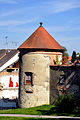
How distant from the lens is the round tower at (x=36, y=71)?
26.4 metres

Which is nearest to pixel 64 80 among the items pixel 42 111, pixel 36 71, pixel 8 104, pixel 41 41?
pixel 36 71

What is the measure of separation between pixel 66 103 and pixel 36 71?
15.6 feet

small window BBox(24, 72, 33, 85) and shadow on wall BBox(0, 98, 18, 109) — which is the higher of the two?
small window BBox(24, 72, 33, 85)

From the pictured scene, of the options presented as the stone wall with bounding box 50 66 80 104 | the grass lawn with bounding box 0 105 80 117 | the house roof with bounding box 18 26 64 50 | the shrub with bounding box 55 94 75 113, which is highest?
the house roof with bounding box 18 26 64 50

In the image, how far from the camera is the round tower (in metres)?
26.4

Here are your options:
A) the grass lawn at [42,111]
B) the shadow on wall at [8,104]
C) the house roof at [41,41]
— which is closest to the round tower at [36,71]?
the house roof at [41,41]

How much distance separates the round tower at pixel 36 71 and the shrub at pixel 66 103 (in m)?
2.65

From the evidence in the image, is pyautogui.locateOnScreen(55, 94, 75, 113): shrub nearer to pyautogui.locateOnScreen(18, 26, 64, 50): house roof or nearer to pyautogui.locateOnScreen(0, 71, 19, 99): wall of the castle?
pyautogui.locateOnScreen(18, 26, 64, 50): house roof

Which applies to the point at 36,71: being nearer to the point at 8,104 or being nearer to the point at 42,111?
the point at 42,111

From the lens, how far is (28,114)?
23375 millimetres

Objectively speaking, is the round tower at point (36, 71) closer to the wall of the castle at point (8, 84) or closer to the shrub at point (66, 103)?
the shrub at point (66, 103)

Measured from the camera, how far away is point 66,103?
77.1ft

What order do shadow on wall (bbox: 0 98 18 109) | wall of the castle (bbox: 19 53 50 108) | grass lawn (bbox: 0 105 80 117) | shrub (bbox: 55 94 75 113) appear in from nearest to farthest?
grass lawn (bbox: 0 105 80 117) → shrub (bbox: 55 94 75 113) → wall of the castle (bbox: 19 53 50 108) → shadow on wall (bbox: 0 98 18 109)

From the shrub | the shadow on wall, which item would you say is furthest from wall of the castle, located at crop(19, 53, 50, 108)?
the shadow on wall
